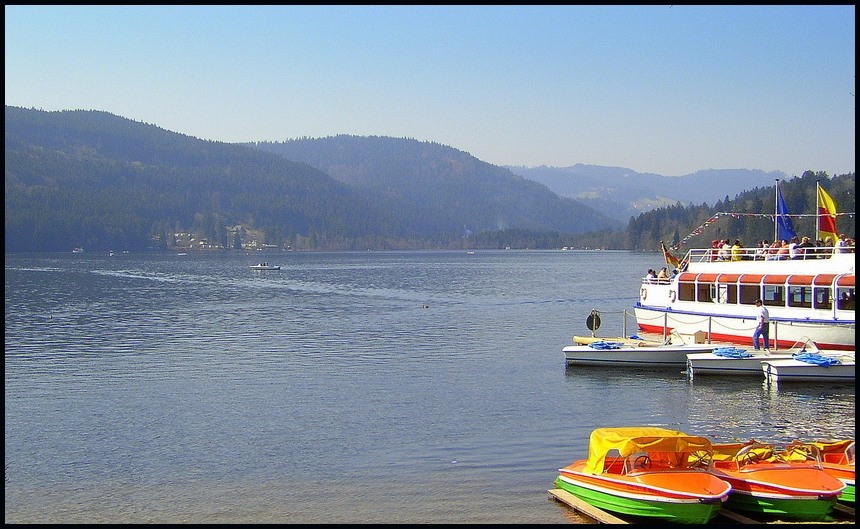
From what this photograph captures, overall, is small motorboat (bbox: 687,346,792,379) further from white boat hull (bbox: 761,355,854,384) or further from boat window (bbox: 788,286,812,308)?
boat window (bbox: 788,286,812,308)

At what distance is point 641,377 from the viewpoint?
40.7 meters

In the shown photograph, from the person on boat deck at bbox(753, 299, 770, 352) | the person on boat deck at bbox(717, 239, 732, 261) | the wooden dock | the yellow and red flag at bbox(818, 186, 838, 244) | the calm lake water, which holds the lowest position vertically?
the calm lake water

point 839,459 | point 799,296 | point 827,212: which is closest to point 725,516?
point 839,459

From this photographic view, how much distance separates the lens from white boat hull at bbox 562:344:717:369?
139ft

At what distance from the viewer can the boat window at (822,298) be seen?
4144 cm

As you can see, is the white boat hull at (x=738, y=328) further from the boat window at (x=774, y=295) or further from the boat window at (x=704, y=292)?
the boat window at (x=774, y=295)

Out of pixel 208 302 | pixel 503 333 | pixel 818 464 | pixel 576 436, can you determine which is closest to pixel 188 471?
pixel 576 436

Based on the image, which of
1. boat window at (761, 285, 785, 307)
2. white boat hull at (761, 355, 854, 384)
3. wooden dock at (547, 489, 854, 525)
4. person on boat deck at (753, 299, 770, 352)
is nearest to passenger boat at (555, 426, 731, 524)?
wooden dock at (547, 489, 854, 525)

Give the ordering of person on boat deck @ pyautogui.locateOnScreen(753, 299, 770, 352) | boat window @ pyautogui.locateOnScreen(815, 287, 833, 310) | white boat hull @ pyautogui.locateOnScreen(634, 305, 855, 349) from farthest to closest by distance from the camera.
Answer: boat window @ pyautogui.locateOnScreen(815, 287, 833, 310)
person on boat deck @ pyautogui.locateOnScreen(753, 299, 770, 352)
white boat hull @ pyautogui.locateOnScreen(634, 305, 855, 349)

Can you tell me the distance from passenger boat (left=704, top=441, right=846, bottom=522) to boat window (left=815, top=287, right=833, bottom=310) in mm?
22988

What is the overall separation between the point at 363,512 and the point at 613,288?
102614 millimetres

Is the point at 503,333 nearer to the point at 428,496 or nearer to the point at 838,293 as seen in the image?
the point at 838,293

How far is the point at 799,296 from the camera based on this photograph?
1703 inches

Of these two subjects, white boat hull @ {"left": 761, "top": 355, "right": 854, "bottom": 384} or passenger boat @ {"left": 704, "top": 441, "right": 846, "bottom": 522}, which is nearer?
passenger boat @ {"left": 704, "top": 441, "right": 846, "bottom": 522}
